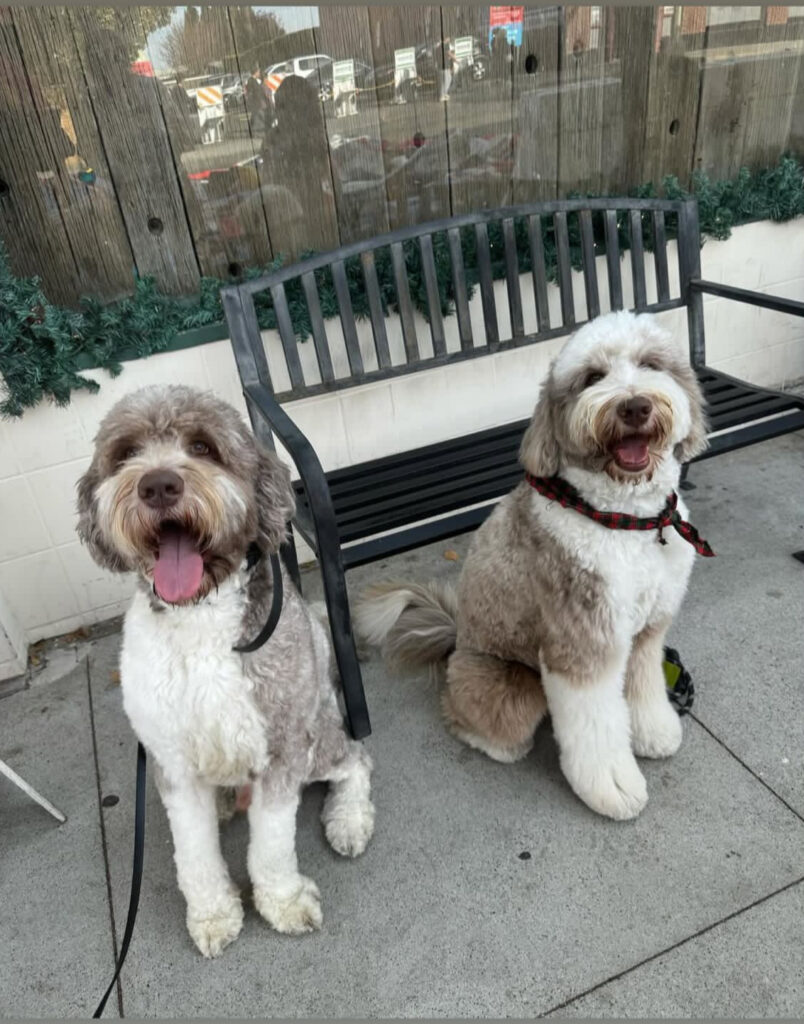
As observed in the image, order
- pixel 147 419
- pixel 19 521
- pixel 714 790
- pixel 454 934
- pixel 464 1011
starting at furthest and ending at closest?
pixel 19 521
pixel 714 790
pixel 454 934
pixel 464 1011
pixel 147 419

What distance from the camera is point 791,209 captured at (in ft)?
12.7

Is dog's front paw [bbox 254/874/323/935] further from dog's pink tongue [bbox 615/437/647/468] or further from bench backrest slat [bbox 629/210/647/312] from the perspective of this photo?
bench backrest slat [bbox 629/210/647/312]

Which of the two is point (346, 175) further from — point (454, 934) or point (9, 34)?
point (454, 934)

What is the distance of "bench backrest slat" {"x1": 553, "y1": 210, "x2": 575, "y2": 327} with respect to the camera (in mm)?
3146

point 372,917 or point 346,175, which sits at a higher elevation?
point 346,175

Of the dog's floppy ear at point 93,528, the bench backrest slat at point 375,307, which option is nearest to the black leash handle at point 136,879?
the dog's floppy ear at point 93,528

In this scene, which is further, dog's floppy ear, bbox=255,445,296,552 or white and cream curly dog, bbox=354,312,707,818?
white and cream curly dog, bbox=354,312,707,818

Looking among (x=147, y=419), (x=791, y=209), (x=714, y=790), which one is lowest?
(x=714, y=790)

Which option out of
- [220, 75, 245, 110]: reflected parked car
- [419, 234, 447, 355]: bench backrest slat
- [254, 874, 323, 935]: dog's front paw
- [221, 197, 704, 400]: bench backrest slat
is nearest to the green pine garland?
[221, 197, 704, 400]: bench backrest slat

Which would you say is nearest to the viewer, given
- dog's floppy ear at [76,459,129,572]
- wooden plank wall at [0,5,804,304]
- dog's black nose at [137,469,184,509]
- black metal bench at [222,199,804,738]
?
dog's black nose at [137,469,184,509]

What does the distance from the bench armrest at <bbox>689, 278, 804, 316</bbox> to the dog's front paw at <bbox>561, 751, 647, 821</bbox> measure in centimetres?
194

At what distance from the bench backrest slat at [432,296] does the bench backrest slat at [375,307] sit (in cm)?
20

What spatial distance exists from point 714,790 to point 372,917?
114 centimetres

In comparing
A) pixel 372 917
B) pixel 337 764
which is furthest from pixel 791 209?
pixel 372 917
